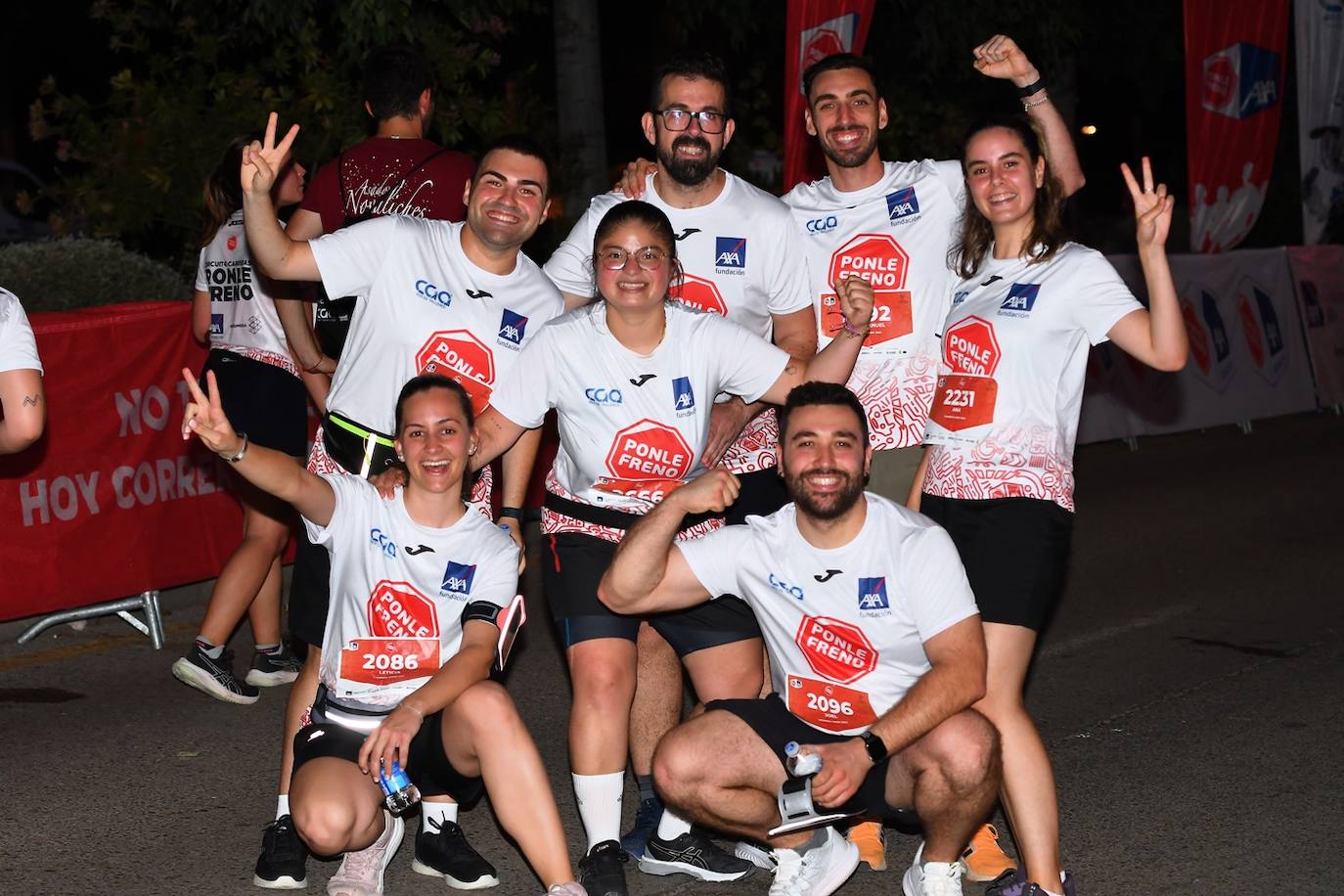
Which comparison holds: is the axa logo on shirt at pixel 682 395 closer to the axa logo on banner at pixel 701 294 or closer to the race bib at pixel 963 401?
the axa logo on banner at pixel 701 294

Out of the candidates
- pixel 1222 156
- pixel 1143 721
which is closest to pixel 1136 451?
pixel 1222 156

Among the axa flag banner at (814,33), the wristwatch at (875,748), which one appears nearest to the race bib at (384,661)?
the wristwatch at (875,748)

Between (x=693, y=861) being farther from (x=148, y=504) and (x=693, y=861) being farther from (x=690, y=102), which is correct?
(x=148, y=504)

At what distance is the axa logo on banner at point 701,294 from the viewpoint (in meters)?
5.45

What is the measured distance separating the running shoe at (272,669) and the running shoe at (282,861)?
6.73 feet

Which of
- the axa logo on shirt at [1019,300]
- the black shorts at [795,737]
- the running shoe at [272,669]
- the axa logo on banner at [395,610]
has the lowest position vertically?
the running shoe at [272,669]

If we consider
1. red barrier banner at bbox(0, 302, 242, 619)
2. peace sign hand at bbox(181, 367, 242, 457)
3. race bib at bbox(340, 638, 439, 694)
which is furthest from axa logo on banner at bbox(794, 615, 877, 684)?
red barrier banner at bbox(0, 302, 242, 619)

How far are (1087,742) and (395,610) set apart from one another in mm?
2855

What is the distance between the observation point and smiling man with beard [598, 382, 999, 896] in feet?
14.6

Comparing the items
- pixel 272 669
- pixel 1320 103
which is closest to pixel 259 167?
pixel 272 669

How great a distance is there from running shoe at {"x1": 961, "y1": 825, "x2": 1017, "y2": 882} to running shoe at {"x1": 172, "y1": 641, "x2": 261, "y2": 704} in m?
3.15

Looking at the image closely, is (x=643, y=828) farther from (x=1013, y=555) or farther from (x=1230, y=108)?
(x=1230, y=108)

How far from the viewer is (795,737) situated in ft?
15.5

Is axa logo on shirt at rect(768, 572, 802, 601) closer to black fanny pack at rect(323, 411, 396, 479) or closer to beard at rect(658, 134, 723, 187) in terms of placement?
black fanny pack at rect(323, 411, 396, 479)
